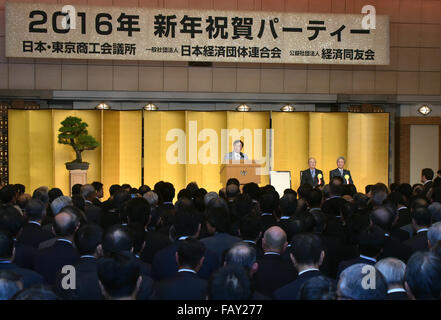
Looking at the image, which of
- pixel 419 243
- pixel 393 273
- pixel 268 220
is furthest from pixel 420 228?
pixel 393 273

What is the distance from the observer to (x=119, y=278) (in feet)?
8.39

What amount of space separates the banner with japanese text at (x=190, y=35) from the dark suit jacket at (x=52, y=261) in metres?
8.19

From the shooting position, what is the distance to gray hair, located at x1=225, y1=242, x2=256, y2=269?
10.0 feet

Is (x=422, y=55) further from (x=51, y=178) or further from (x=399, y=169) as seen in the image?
(x=51, y=178)

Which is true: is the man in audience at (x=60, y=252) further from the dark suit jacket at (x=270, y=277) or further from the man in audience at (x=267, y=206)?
the man in audience at (x=267, y=206)

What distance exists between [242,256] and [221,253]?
3.38 ft

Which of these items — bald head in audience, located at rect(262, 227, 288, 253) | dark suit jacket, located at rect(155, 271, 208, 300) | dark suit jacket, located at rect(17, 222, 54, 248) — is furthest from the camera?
dark suit jacket, located at rect(17, 222, 54, 248)

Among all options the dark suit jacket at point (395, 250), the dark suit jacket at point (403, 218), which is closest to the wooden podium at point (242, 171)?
the dark suit jacket at point (403, 218)

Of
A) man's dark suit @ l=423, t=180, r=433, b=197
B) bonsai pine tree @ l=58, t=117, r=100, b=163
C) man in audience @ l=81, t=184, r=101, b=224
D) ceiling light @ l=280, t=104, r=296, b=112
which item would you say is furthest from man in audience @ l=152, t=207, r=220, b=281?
ceiling light @ l=280, t=104, r=296, b=112

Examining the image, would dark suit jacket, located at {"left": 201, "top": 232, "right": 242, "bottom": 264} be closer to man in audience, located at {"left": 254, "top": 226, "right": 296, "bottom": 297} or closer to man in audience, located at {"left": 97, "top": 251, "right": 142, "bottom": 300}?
man in audience, located at {"left": 254, "top": 226, "right": 296, "bottom": 297}

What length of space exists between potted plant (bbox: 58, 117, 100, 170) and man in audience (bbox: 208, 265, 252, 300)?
9.20 metres

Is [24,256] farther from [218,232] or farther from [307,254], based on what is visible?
[307,254]

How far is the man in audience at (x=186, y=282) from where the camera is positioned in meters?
2.91

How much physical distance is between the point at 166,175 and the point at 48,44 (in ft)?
12.5
